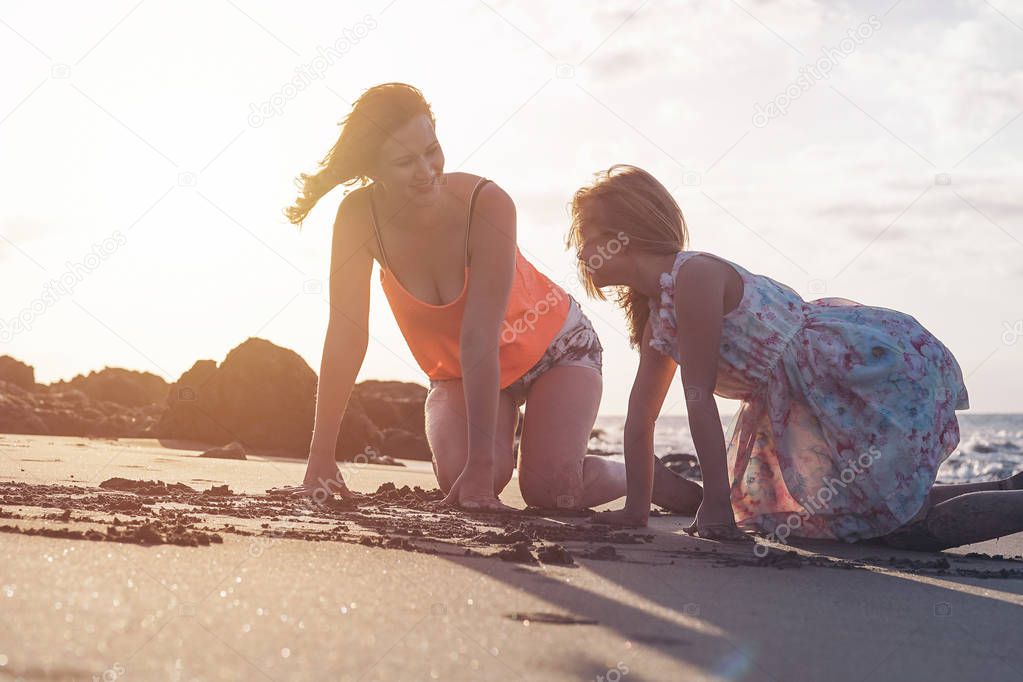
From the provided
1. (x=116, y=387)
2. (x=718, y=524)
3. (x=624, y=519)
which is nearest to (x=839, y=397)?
(x=718, y=524)

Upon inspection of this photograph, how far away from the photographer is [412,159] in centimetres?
379

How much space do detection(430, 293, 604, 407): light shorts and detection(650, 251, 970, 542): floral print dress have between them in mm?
1005

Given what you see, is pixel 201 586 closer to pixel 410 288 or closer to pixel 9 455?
pixel 410 288

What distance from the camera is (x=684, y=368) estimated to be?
135 inches

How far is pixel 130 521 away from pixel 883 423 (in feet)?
8.08

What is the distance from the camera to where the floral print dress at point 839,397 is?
3.42 metres

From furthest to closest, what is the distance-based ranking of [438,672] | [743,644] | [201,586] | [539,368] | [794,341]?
[539,368] → [794,341] → [201,586] → [743,644] → [438,672]

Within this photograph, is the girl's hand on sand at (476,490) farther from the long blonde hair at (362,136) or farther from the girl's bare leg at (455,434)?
the long blonde hair at (362,136)

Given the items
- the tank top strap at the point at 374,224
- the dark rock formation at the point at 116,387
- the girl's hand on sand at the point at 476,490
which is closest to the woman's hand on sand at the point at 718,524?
the girl's hand on sand at the point at 476,490

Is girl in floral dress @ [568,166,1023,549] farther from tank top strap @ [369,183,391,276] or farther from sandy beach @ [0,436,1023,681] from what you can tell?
tank top strap @ [369,183,391,276]

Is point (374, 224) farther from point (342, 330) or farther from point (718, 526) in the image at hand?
point (718, 526)

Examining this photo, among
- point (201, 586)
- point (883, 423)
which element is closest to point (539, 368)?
point (883, 423)

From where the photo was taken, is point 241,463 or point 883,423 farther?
point 241,463

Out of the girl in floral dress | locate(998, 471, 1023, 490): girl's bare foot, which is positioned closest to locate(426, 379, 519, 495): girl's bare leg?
the girl in floral dress
